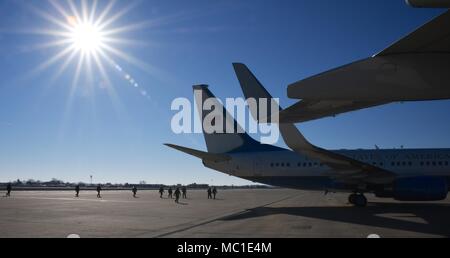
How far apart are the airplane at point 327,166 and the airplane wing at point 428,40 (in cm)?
1391

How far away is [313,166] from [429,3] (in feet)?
79.3

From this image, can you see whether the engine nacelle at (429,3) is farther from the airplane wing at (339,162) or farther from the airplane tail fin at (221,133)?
the airplane tail fin at (221,133)

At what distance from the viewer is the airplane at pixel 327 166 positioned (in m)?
23.0

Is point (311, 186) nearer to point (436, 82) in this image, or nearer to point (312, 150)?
point (312, 150)

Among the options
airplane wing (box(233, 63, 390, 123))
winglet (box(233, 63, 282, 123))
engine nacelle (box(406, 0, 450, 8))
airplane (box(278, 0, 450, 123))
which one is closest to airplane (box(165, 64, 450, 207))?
winglet (box(233, 63, 282, 123))

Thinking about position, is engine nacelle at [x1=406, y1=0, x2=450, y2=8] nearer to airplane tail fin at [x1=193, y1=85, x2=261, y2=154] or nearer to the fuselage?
the fuselage

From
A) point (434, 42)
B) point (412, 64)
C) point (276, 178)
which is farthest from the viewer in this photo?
point (276, 178)

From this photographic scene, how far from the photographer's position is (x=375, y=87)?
5562 millimetres

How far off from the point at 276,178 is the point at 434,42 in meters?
23.9

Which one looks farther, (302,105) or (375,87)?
(302,105)

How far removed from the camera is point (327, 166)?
2716 centimetres
